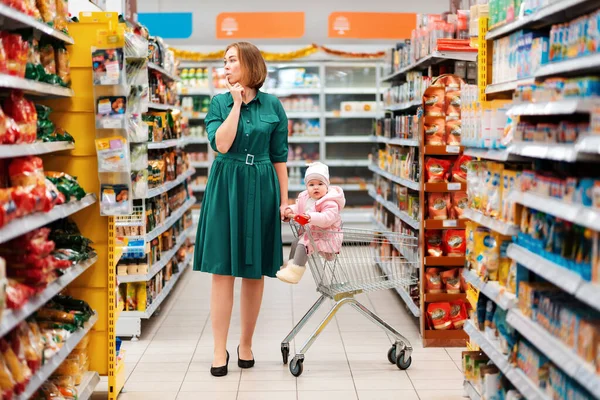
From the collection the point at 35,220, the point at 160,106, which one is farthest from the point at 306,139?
the point at 35,220

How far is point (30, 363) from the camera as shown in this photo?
2.87 meters

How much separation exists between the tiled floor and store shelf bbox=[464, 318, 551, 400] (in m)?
0.79

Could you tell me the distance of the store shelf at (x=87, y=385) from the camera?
3551mm

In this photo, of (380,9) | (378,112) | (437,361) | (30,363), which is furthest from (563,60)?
(380,9)

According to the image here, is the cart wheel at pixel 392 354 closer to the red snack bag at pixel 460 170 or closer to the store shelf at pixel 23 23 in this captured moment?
the red snack bag at pixel 460 170

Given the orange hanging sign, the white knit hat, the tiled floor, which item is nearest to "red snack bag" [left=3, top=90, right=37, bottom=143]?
the tiled floor

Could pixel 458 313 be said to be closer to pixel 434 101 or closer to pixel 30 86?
pixel 434 101

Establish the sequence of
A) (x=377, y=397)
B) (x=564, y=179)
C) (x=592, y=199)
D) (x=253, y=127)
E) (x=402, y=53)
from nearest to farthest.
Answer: (x=592, y=199) → (x=564, y=179) → (x=377, y=397) → (x=253, y=127) → (x=402, y=53)

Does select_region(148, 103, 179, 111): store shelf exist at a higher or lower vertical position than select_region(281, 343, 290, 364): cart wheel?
higher

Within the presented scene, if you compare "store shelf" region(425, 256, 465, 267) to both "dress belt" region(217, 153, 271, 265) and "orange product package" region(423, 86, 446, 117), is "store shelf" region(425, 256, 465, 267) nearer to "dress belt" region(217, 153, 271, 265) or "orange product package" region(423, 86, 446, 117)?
"orange product package" region(423, 86, 446, 117)

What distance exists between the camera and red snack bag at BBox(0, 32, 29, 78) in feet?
9.30

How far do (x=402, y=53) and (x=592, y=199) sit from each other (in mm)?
5073

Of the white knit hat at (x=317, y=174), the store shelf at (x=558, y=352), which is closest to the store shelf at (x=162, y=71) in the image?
the white knit hat at (x=317, y=174)

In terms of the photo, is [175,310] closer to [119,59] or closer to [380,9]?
[119,59]
